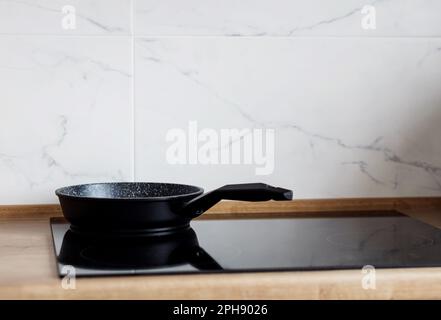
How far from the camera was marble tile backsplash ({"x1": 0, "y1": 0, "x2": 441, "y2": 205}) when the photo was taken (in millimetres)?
1148

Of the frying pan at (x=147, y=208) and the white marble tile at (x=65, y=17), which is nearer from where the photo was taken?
the frying pan at (x=147, y=208)

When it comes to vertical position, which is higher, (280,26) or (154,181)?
(280,26)

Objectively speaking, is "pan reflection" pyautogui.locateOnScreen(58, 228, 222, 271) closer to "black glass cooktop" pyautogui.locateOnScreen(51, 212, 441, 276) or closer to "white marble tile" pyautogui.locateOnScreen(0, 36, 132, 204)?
"black glass cooktop" pyautogui.locateOnScreen(51, 212, 441, 276)

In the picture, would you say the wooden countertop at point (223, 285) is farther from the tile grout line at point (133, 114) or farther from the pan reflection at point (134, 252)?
the tile grout line at point (133, 114)

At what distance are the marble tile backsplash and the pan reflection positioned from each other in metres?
0.22

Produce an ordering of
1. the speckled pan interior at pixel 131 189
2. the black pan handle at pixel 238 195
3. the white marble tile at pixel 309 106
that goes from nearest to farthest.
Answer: the black pan handle at pixel 238 195
the speckled pan interior at pixel 131 189
the white marble tile at pixel 309 106

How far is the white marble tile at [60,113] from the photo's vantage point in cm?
114

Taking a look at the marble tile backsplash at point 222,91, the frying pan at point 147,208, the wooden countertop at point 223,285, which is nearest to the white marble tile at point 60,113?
the marble tile backsplash at point 222,91

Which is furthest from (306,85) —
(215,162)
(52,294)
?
(52,294)

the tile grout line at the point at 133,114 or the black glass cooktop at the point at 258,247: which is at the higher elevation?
the tile grout line at the point at 133,114

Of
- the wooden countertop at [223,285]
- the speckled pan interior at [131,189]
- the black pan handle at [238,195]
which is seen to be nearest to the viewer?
the wooden countertop at [223,285]

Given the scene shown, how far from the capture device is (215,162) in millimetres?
1202
